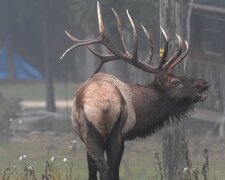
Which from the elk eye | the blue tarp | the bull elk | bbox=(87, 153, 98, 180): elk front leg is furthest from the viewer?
the blue tarp

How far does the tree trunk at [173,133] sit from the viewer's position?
11.2m

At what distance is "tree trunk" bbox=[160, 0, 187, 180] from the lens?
440 inches

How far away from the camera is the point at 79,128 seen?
335 inches

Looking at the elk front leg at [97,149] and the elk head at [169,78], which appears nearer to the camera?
the elk front leg at [97,149]

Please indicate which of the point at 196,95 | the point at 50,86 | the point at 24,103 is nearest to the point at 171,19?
the point at 196,95

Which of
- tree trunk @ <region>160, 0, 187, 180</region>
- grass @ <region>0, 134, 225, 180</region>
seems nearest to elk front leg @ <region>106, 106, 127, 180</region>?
tree trunk @ <region>160, 0, 187, 180</region>

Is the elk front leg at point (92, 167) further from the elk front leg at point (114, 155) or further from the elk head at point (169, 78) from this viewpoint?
the elk head at point (169, 78)

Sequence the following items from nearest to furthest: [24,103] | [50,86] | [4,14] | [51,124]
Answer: [51,124] → [50,86] → [24,103] → [4,14]

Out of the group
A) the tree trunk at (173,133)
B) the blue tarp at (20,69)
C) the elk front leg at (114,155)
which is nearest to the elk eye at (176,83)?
the elk front leg at (114,155)

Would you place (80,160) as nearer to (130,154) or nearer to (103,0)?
(130,154)

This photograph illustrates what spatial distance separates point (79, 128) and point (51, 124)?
1321 cm

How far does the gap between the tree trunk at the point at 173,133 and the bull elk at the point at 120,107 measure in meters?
1.32

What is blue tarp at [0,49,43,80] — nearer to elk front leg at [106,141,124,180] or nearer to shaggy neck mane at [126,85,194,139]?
shaggy neck mane at [126,85,194,139]

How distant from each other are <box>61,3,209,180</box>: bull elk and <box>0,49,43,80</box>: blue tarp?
2305cm
